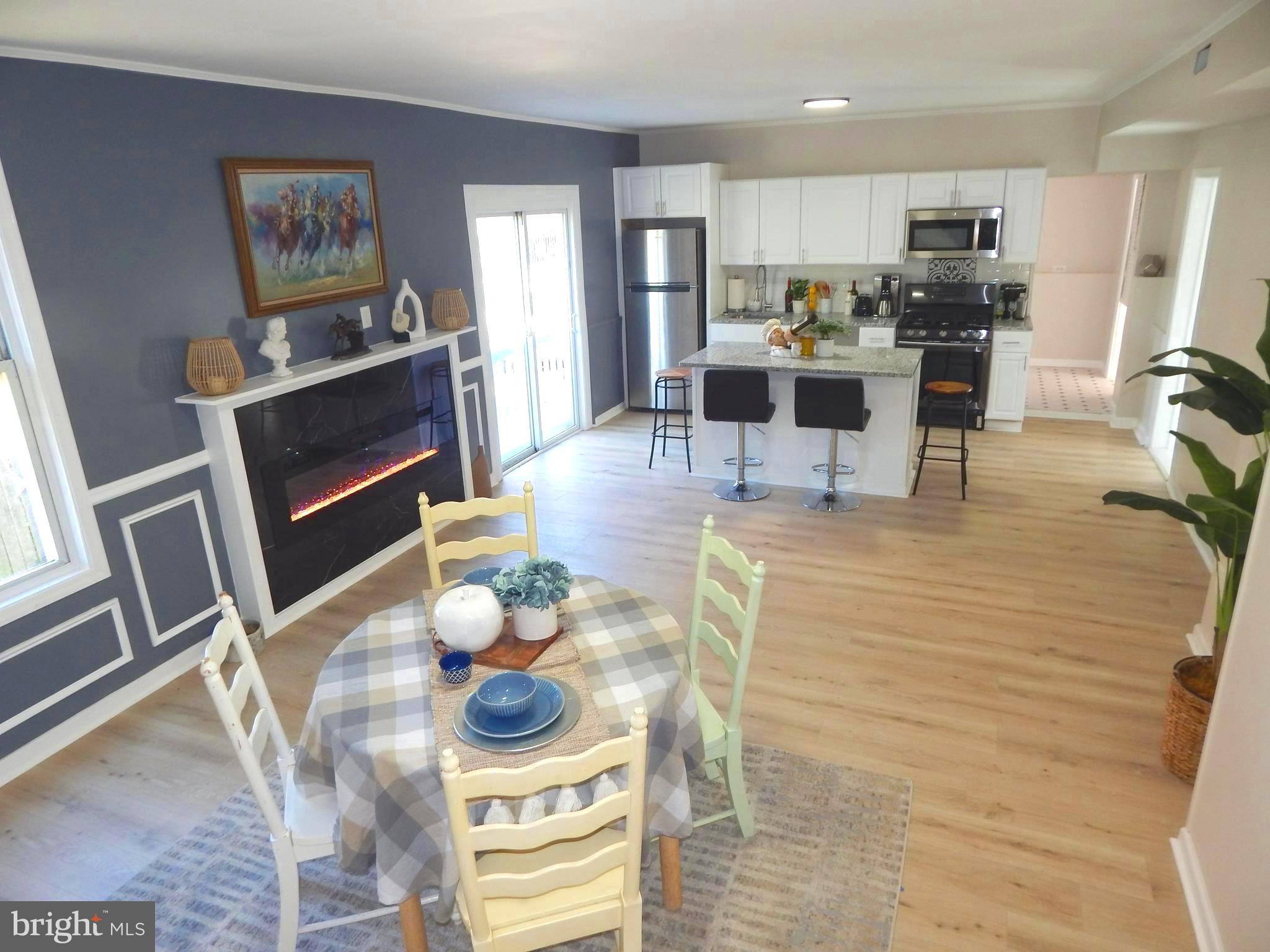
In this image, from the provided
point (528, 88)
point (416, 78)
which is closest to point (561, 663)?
point (416, 78)

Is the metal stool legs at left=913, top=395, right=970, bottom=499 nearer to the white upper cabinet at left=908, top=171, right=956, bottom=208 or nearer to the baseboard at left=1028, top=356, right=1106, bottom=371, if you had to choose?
the white upper cabinet at left=908, top=171, right=956, bottom=208

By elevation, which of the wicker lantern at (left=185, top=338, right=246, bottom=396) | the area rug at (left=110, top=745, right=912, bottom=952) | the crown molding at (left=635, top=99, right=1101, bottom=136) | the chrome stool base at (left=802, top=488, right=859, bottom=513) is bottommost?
the area rug at (left=110, top=745, right=912, bottom=952)

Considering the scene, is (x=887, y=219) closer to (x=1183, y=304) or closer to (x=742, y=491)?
(x=1183, y=304)

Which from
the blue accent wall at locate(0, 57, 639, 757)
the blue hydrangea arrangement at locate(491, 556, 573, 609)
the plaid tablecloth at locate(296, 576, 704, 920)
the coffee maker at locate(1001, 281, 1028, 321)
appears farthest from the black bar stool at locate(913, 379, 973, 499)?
the blue accent wall at locate(0, 57, 639, 757)

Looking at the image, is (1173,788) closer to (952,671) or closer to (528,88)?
(952,671)

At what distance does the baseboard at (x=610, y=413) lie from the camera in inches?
297

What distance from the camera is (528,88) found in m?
4.49

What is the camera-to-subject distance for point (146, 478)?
11.2ft

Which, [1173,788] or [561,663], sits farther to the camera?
[1173,788]

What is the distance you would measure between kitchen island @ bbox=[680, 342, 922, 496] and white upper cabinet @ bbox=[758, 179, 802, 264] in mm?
1690

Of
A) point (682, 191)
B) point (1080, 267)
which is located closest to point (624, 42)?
point (682, 191)

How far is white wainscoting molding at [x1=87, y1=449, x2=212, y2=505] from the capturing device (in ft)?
10.7

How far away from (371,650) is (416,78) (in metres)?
3.01

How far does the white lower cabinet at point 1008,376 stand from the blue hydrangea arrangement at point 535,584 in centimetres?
544
